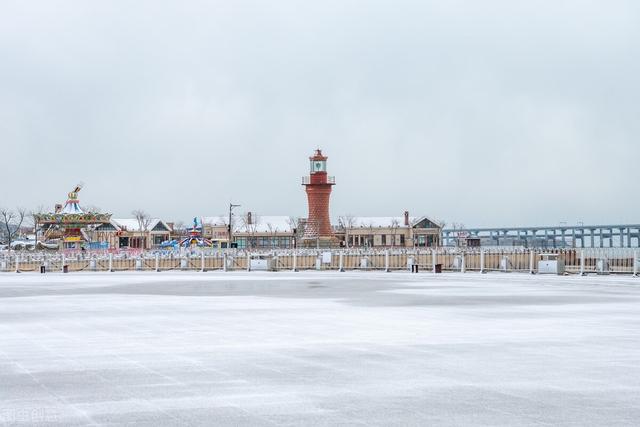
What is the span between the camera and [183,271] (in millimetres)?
60688

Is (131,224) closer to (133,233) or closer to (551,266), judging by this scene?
(133,233)

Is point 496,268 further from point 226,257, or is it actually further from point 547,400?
point 547,400

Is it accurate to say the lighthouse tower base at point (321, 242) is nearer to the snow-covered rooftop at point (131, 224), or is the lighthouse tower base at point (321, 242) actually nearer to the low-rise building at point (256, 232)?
the low-rise building at point (256, 232)

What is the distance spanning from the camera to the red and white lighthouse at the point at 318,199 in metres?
113

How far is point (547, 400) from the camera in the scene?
9969mm

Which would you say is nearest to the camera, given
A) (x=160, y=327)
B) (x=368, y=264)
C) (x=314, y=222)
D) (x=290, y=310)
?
(x=160, y=327)

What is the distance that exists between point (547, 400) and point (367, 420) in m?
2.28

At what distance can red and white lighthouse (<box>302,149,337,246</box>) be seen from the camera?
4444 inches

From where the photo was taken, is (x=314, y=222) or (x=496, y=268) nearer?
(x=496, y=268)

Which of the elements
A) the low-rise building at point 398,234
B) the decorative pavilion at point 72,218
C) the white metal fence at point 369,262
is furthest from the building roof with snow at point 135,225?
the white metal fence at point 369,262

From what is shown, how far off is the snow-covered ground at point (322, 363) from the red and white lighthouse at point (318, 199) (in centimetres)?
8671

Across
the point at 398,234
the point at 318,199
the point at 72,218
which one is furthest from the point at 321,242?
the point at 398,234

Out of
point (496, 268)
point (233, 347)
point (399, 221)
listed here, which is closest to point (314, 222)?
point (399, 221)

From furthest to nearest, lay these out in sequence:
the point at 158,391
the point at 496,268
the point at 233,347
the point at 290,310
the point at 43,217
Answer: the point at 43,217
the point at 496,268
the point at 290,310
the point at 233,347
the point at 158,391
